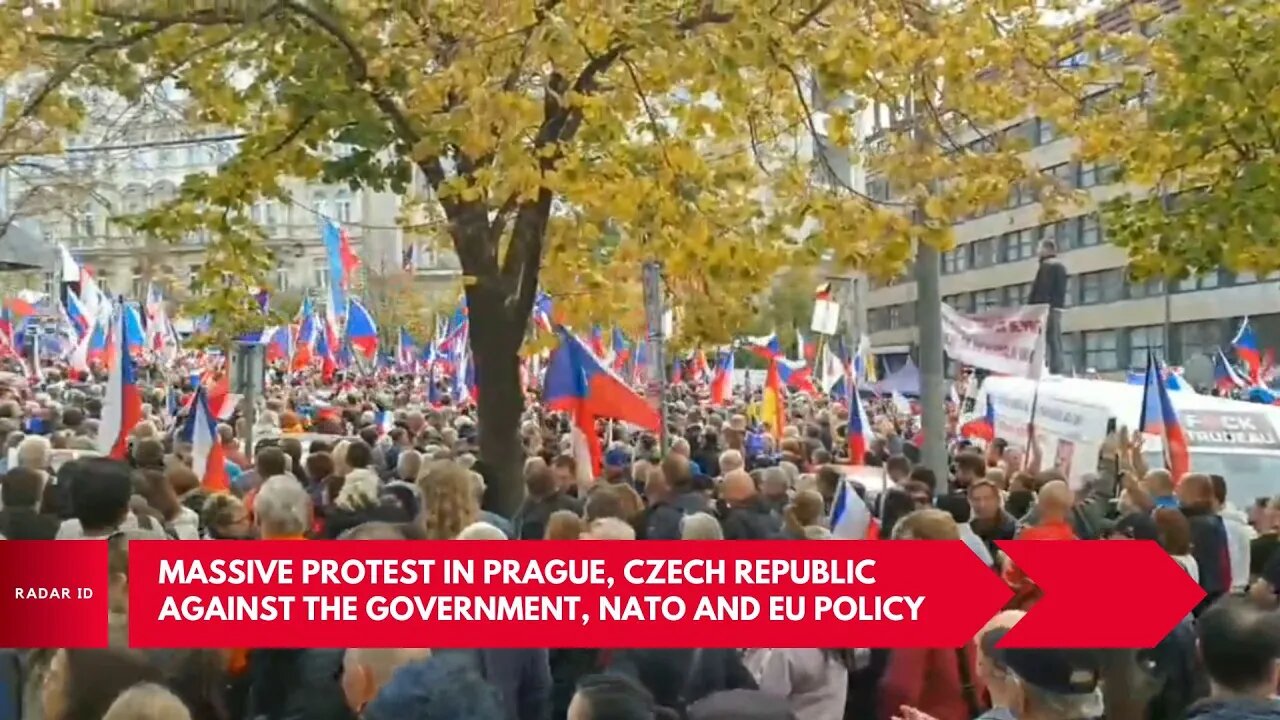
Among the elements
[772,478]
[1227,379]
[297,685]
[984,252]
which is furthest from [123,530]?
[984,252]

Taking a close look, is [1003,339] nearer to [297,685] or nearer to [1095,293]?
→ [297,685]

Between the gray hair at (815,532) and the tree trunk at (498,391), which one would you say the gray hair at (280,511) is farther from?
the tree trunk at (498,391)

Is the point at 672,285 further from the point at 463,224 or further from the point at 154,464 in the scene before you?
the point at 154,464

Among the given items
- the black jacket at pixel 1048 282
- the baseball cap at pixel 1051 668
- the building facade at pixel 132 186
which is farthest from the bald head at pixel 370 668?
the black jacket at pixel 1048 282

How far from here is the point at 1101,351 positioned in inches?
2660

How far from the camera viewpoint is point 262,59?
37.4 feet

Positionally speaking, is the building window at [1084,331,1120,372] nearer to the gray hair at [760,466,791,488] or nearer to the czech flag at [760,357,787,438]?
the czech flag at [760,357,787,438]

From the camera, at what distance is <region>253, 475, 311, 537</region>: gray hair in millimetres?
6078

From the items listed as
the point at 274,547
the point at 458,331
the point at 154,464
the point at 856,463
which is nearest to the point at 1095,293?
the point at 458,331

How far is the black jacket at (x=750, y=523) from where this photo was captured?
8430mm

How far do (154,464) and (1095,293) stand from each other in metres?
60.6

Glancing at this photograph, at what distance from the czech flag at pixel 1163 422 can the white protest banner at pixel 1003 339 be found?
1.24 m

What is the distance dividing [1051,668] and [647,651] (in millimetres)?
1610

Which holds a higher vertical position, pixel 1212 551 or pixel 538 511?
pixel 538 511
